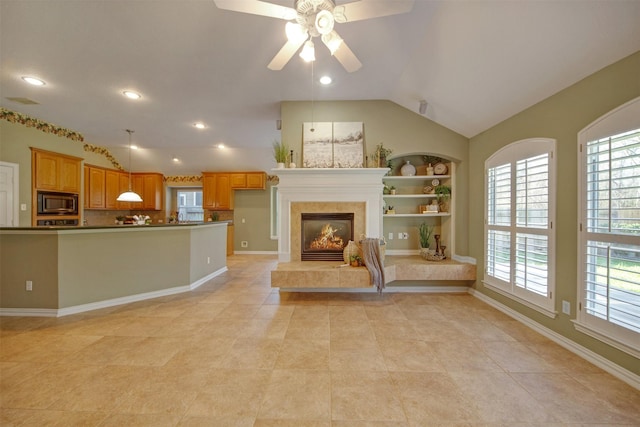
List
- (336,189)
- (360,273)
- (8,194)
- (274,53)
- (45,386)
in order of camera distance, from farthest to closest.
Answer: (8,194), (336,189), (360,273), (274,53), (45,386)

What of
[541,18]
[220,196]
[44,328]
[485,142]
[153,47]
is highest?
[153,47]

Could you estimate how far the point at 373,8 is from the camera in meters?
1.60

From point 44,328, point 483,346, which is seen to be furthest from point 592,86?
point 44,328

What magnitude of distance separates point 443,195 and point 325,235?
2.06m

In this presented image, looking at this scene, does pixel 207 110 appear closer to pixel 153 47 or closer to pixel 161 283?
pixel 153 47

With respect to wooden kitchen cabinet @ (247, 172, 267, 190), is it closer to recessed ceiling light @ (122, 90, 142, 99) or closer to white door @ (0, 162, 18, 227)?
recessed ceiling light @ (122, 90, 142, 99)

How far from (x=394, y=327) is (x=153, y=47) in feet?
13.1

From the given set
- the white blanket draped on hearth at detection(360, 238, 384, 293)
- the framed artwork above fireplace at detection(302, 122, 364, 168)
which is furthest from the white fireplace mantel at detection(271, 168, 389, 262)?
the white blanket draped on hearth at detection(360, 238, 384, 293)

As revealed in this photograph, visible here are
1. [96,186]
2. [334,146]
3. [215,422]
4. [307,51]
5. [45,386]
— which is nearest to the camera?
[215,422]

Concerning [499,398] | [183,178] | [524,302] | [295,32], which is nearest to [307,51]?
[295,32]

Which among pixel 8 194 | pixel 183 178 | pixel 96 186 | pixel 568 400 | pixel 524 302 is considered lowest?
pixel 568 400

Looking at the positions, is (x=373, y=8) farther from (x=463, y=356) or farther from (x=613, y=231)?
(x=463, y=356)

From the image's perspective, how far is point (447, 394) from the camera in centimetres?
169

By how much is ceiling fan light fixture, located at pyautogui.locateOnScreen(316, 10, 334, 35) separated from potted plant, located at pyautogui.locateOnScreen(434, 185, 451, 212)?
10.1ft
